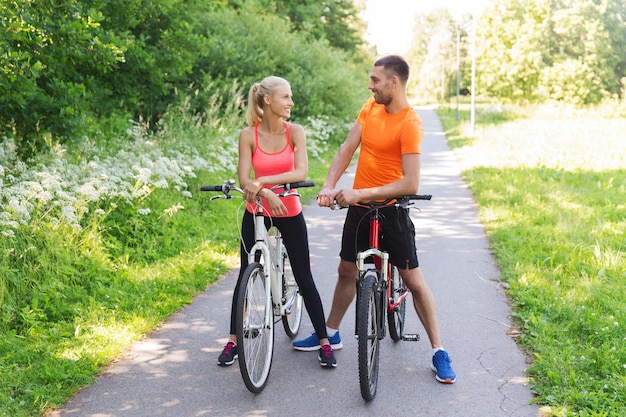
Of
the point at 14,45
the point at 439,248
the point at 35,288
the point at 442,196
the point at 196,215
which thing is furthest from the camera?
the point at 442,196

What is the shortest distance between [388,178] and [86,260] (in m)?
3.40

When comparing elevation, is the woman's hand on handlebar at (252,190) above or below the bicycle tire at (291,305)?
above

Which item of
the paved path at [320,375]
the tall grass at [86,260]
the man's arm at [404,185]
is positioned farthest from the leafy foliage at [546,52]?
the man's arm at [404,185]

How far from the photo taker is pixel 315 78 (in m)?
20.9

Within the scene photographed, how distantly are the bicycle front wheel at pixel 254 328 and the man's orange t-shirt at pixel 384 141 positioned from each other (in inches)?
36.6

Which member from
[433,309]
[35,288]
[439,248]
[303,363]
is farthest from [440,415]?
[439,248]

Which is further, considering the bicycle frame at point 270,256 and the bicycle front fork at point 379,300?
the bicycle frame at point 270,256

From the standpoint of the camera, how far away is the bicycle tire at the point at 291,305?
4.71 metres

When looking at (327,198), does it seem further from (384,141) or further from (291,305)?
(291,305)

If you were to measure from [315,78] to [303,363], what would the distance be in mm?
17240

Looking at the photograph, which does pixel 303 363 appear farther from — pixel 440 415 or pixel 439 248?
pixel 439 248

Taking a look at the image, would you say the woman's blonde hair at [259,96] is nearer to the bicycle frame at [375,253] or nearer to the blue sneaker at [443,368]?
the bicycle frame at [375,253]

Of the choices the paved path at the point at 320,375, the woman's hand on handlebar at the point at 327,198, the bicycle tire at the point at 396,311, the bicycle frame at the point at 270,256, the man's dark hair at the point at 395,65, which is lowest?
Answer: the paved path at the point at 320,375

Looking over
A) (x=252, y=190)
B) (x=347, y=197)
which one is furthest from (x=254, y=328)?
(x=347, y=197)
